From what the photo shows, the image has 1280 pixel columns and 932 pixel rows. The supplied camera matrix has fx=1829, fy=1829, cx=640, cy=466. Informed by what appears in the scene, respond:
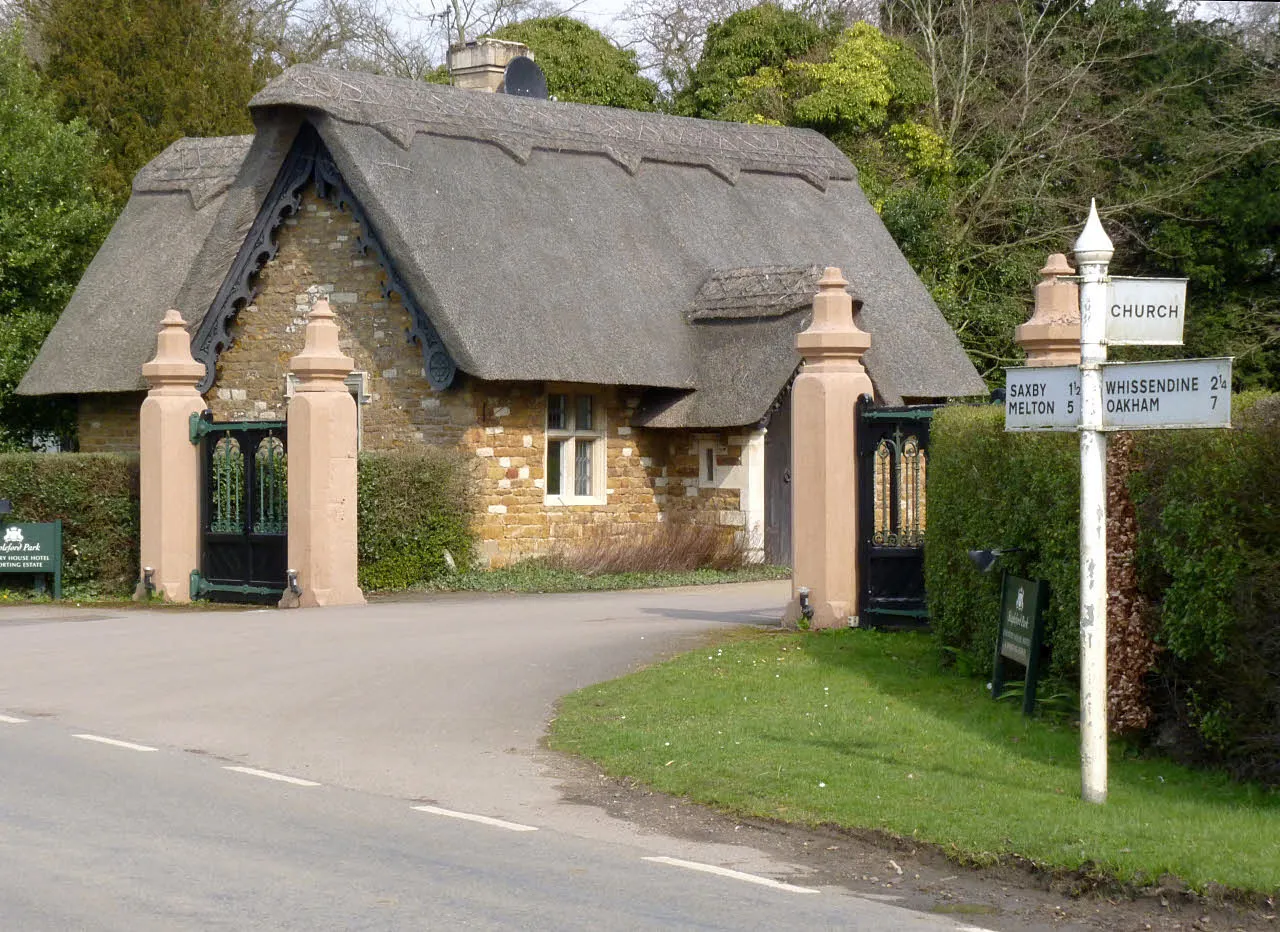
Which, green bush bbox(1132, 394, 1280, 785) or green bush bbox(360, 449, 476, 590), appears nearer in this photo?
green bush bbox(1132, 394, 1280, 785)

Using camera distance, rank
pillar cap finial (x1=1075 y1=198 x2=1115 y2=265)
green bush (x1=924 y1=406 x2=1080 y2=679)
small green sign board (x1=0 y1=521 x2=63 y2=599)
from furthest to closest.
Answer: small green sign board (x1=0 y1=521 x2=63 y2=599)
green bush (x1=924 y1=406 x2=1080 y2=679)
pillar cap finial (x1=1075 y1=198 x2=1115 y2=265)

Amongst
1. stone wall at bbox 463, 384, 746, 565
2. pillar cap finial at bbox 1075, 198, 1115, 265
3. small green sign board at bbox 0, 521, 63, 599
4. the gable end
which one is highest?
the gable end

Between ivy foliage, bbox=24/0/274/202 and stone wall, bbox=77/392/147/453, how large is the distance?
23.6 feet

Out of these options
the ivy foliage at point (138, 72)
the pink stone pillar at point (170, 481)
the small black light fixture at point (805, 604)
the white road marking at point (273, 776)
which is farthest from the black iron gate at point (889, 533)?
the ivy foliage at point (138, 72)

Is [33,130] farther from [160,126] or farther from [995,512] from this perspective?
[995,512]

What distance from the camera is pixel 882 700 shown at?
41.0ft

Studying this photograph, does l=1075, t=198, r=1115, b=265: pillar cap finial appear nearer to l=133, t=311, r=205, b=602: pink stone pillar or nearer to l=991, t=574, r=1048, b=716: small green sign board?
l=991, t=574, r=1048, b=716: small green sign board

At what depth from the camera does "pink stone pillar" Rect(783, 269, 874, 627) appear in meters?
16.0

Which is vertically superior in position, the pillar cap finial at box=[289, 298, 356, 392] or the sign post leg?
the pillar cap finial at box=[289, 298, 356, 392]

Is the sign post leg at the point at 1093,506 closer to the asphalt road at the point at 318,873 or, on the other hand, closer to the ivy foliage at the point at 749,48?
the asphalt road at the point at 318,873

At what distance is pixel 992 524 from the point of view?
12.7 metres

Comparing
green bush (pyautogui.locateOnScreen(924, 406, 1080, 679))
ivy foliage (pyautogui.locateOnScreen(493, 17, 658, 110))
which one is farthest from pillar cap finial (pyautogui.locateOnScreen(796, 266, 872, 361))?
ivy foliage (pyautogui.locateOnScreen(493, 17, 658, 110))

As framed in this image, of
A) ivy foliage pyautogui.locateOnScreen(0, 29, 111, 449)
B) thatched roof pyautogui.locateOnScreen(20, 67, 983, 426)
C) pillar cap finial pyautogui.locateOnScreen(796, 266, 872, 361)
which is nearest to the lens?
pillar cap finial pyautogui.locateOnScreen(796, 266, 872, 361)

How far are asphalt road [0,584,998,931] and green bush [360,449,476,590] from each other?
13.9ft
